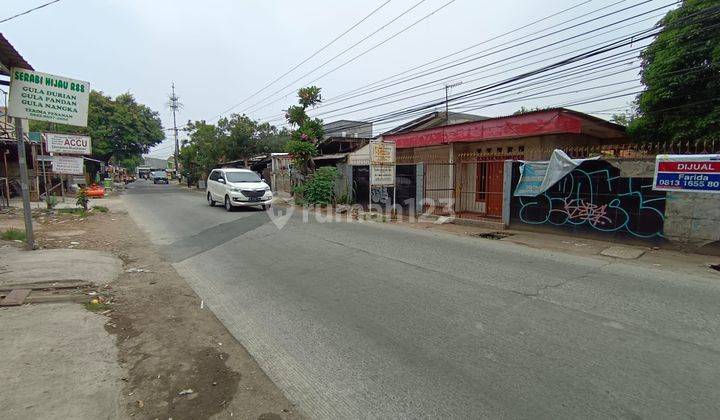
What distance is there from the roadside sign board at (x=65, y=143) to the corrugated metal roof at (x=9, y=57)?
1236 cm

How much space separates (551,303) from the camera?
4.96 metres

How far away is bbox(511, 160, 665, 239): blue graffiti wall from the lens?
8.71 metres

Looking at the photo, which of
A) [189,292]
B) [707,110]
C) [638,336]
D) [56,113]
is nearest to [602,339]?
[638,336]

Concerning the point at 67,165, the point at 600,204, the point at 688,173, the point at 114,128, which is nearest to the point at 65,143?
the point at 67,165

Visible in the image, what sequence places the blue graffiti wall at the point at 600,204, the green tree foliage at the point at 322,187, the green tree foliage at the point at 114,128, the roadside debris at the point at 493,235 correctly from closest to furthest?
the blue graffiti wall at the point at 600,204 → the roadside debris at the point at 493,235 → the green tree foliage at the point at 322,187 → the green tree foliage at the point at 114,128

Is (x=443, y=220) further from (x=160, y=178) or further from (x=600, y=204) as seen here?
(x=160, y=178)

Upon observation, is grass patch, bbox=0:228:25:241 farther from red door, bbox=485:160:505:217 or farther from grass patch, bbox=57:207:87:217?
red door, bbox=485:160:505:217

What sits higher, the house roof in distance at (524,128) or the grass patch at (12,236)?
the house roof in distance at (524,128)

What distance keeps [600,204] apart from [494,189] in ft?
13.8

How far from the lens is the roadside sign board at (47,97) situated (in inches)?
289

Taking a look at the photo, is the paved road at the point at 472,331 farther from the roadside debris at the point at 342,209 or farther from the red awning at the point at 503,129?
the roadside debris at the point at 342,209

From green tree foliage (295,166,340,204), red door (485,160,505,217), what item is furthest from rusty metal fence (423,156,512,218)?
green tree foliage (295,166,340,204)

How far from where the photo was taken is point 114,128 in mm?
39875

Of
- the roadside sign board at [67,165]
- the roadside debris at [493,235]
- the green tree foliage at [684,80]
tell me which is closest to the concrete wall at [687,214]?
the roadside debris at [493,235]
